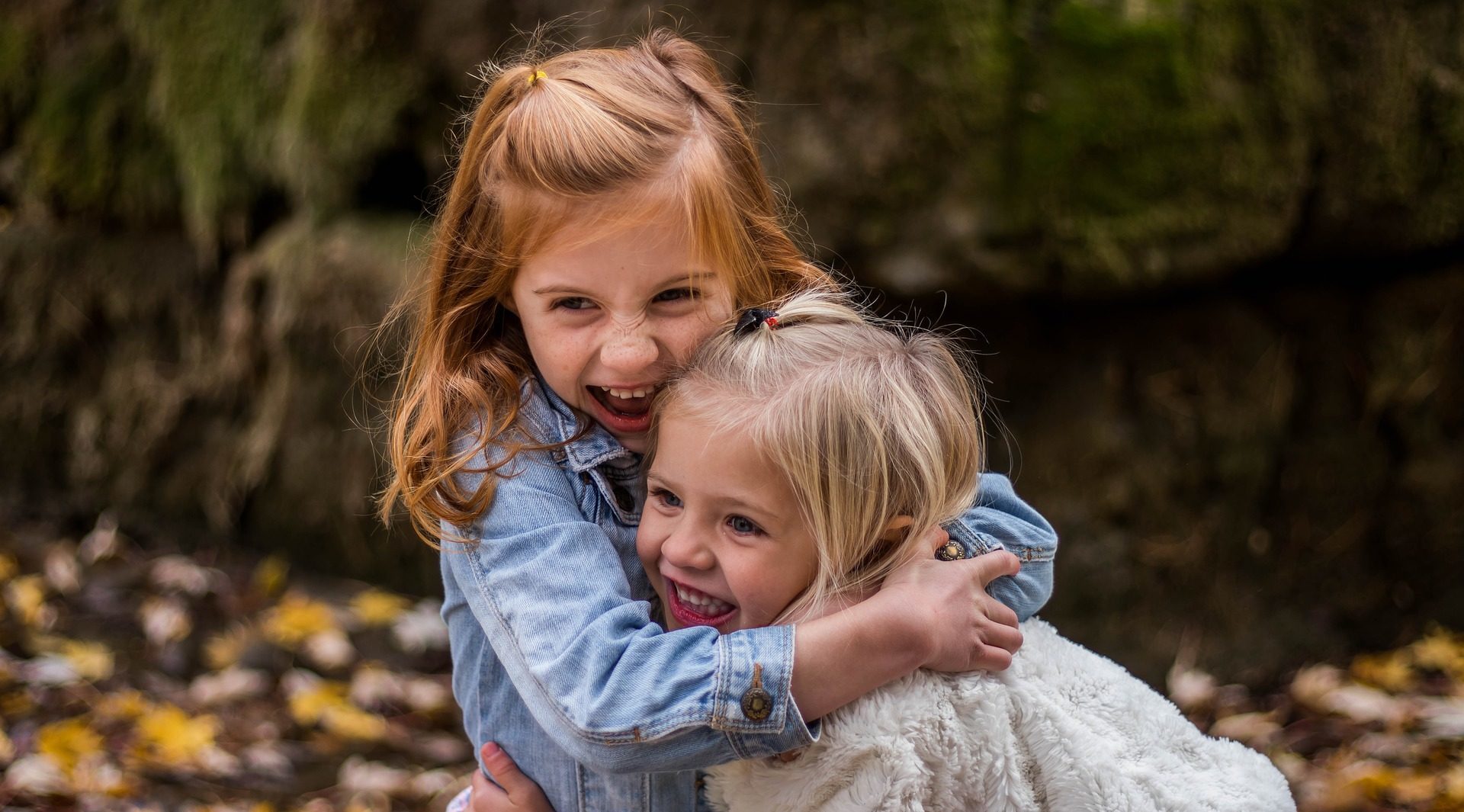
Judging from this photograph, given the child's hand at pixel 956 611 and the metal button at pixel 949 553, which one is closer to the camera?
the child's hand at pixel 956 611

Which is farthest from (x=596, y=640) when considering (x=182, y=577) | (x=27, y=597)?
(x=27, y=597)

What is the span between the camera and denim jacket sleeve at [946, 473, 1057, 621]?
1797 mm

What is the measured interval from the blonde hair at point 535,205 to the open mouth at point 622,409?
0.39ft

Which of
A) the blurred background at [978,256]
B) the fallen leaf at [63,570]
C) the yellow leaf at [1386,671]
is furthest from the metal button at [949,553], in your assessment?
the fallen leaf at [63,570]

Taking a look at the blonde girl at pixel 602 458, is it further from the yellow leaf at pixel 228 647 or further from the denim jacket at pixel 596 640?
the yellow leaf at pixel 228 647

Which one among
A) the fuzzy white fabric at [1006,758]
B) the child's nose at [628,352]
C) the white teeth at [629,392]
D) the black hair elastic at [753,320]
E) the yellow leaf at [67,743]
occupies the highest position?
the black hair elastic at [753,320]

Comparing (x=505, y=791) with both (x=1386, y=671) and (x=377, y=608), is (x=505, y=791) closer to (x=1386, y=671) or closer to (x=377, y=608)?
(x=377, y=608)

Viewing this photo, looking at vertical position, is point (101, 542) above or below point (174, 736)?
below

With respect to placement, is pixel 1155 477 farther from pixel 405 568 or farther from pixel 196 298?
pixel 196 298

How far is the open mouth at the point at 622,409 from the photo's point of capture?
71.3 inches

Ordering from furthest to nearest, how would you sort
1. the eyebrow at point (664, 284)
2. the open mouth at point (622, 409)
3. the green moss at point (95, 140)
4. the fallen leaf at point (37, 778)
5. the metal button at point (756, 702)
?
1. the green moss at point (95, 140)
2. the fallen leaf at point (37, 778)
3. the open mouth at point (622, 409)
4. the eyebrow at point (664, 284)
5. the metal button at point (756, 702)

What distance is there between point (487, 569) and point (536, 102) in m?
0.65

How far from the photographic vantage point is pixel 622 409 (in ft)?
5.99

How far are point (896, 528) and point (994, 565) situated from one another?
0.57 feet
